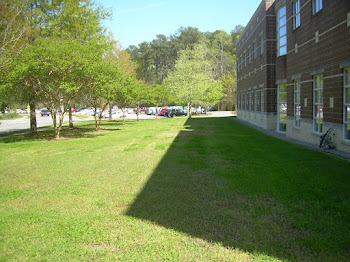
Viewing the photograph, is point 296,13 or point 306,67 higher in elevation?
point 296,13

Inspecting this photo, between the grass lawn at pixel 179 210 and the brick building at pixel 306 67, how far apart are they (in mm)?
2610

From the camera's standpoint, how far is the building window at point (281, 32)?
19.9 metres

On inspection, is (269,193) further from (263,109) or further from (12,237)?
(263,109)

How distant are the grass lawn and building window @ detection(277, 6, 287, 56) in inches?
426

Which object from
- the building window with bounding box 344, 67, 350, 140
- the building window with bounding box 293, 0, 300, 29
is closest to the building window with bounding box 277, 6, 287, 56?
the building window with bounding box 293, 0, 300, 29

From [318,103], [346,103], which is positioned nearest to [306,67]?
[318,103]

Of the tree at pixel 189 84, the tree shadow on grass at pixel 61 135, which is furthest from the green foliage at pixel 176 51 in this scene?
the tree shadow on grass at pixel 61 135

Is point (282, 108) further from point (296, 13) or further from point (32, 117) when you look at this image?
point (32, 117)

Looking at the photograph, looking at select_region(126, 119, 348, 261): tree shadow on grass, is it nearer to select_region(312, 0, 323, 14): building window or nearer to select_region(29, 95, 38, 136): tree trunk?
select_region(312, 0, 323, 14): building window

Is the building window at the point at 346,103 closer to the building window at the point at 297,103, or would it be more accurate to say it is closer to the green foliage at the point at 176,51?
the building window at the point at 297,103

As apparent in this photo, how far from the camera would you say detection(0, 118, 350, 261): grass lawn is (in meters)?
4.35

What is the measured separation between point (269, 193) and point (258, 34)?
2072 cm

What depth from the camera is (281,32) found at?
67.4ft

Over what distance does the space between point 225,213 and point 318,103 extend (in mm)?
10020
